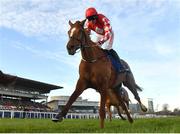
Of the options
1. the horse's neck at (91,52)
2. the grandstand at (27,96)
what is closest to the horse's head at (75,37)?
the horse's neck at (91,52)

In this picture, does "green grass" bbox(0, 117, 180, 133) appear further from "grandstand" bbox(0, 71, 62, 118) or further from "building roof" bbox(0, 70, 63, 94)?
"building roof" bbox(0, 70, 63, 94)

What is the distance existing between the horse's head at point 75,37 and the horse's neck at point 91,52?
251 millimetres

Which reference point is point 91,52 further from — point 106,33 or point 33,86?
point 33,86

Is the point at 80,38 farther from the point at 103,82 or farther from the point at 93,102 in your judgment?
the point at 93,102

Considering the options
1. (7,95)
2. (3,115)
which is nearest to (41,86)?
(7,95)

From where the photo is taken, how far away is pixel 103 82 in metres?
7.26

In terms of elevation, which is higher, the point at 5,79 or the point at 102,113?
the point at 5,79

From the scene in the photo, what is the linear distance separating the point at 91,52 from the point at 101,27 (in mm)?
894

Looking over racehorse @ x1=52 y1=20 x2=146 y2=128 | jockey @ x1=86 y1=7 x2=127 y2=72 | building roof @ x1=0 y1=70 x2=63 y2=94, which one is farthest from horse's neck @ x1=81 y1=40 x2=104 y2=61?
building roof @ x1=0 y1=70 x2=63 y2=94

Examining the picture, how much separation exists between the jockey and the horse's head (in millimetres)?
552

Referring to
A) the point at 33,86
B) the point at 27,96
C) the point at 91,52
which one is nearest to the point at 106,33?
the point at 91,52

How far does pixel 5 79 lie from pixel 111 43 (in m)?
2.77

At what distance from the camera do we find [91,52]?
748cm

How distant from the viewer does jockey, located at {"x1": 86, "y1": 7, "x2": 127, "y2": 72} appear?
7.77 metres
